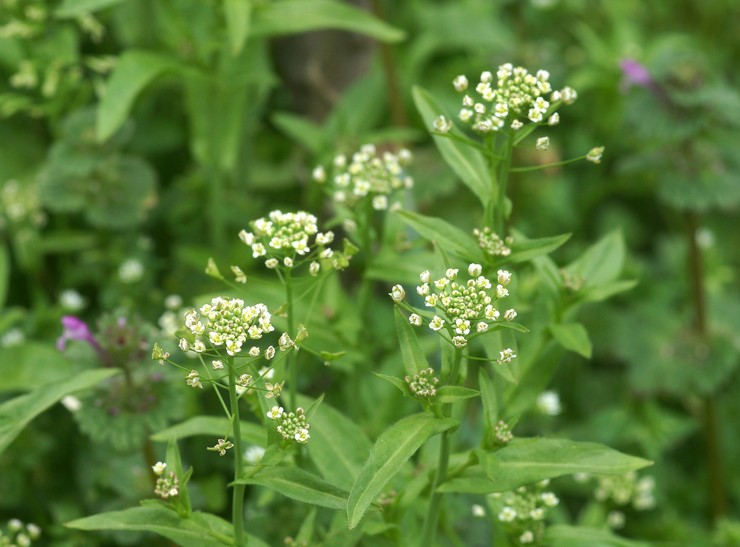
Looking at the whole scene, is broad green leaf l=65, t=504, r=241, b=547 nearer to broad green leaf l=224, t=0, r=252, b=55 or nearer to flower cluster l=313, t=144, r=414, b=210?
flower cluster l=313, t=144, r=414, b=210

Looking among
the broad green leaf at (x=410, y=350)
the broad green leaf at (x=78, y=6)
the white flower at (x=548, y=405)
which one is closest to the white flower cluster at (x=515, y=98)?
the broad green leaf at (x=410, y=350)

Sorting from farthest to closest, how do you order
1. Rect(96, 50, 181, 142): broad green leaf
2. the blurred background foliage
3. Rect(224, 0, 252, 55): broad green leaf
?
the blurred background foliage → Rect(96, 50, 181, 142): broad green leaf → Rect(224, 0, 252, 55): broad green leaf

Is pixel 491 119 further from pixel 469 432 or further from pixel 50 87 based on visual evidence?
pixel 50 87

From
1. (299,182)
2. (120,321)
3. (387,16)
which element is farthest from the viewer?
(387,16)

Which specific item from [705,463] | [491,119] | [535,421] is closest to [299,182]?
[535,421]

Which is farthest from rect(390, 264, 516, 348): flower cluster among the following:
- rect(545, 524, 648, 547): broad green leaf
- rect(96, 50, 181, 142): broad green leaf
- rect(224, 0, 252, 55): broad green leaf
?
rect(96, 50, 181, 142): broad green leaf

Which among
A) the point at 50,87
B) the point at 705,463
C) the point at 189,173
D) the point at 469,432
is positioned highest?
the point at 50,87
